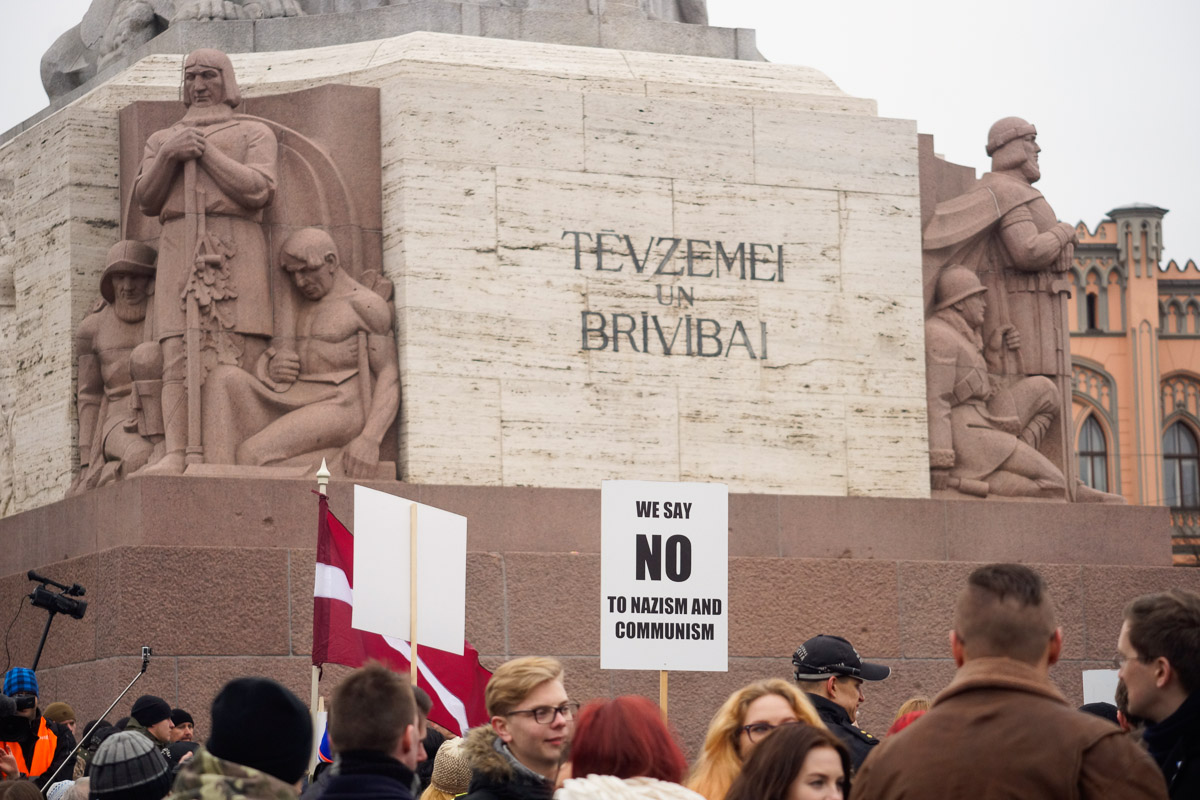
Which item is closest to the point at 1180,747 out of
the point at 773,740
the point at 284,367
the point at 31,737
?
the point at 773,740

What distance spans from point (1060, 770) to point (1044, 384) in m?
11.6

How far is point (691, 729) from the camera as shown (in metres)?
13.7

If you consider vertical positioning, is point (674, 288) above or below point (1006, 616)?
above

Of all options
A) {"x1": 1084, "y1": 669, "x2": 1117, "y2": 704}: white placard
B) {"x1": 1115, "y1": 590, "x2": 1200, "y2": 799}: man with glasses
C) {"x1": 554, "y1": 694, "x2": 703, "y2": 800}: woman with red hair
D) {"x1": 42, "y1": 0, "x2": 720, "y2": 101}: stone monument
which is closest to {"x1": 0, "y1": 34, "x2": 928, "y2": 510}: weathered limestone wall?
{"x1": 42, "y1": 0, "x2": 720, "y2": 101}: stone monument

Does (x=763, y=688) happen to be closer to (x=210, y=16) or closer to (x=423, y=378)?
(x=423, y=378)

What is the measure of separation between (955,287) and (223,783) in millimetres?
11565

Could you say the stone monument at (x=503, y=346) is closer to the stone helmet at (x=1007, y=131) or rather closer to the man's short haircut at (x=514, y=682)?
the stone helmet at (x=1007, y=131)

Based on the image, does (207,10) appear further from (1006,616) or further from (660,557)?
(1006,616)

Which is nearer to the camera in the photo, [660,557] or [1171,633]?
[1171,633]

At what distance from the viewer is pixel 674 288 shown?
14.8 m

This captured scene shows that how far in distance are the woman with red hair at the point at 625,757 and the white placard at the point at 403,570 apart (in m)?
3.66

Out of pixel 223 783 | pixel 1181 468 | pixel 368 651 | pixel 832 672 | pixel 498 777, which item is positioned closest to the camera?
pixel 223 783

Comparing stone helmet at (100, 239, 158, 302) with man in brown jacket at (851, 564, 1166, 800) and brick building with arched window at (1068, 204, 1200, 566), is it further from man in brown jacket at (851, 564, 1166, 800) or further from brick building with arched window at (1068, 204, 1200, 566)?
brick building with arched window at (1068, 204, 1200, 566)

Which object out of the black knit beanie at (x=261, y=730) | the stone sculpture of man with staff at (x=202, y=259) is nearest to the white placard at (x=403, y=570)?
the stone sculpture of man with staff at (x=202, y=259)
